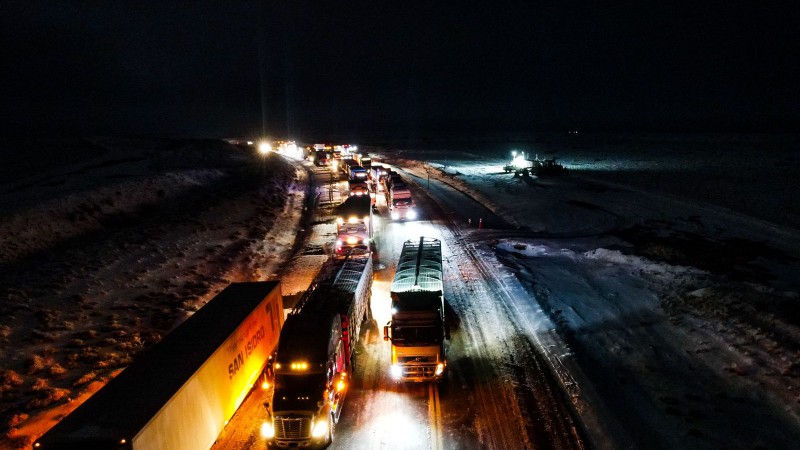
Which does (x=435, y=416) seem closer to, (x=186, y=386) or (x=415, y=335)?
(x=415, y=335)

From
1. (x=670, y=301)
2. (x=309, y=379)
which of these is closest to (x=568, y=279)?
(x=670, y=301)

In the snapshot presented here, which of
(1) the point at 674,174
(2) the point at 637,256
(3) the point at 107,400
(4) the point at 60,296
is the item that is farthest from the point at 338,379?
(1) the point at 674,174

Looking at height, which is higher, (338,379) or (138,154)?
(138,154)

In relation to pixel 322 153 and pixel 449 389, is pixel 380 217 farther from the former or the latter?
pixel 322 153

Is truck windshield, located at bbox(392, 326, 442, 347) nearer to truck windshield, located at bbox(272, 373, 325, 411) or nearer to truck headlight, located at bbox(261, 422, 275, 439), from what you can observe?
truck windshield, located at bbox(272, 373, 325, 411)

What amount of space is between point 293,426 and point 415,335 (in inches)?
189

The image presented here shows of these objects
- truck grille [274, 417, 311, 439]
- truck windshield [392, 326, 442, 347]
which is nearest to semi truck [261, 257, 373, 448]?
truck grille [274, 417, 311, 439]

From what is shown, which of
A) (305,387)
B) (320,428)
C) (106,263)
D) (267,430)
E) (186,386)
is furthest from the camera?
(106,263)

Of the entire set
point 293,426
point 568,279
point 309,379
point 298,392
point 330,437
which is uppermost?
point 309,379

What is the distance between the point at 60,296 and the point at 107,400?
15577mm

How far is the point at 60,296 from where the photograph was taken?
20391 millimetres

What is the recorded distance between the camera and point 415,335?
14.2 metres

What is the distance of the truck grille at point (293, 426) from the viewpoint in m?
10.9

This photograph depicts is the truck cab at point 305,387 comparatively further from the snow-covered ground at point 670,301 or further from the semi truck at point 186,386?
the snow-covered ground at point 670,301
